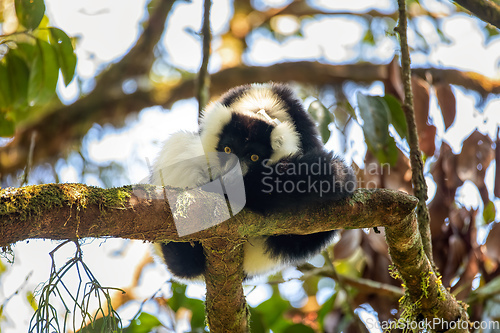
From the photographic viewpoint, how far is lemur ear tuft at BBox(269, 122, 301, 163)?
2312 millimetres

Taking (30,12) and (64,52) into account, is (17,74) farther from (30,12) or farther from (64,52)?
(30,12)

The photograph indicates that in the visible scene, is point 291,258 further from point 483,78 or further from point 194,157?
point 483,78

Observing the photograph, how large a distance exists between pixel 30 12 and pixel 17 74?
0.67 metres

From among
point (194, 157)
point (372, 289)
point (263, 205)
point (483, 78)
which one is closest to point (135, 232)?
point (263, 205)

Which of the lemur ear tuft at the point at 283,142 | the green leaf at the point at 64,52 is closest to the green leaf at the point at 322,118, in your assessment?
the lemur ear tuft at the point at 283,142

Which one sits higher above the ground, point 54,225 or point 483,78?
point 54,225

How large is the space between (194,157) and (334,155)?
0.75 metres

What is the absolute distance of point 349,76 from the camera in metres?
5.55

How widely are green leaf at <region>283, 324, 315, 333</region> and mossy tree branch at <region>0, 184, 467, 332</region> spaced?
4.21 ft

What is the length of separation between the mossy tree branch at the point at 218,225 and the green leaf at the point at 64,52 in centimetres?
137

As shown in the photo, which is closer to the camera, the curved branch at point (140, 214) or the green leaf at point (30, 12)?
the curved branch at point (140, 214)

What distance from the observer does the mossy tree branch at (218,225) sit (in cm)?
152

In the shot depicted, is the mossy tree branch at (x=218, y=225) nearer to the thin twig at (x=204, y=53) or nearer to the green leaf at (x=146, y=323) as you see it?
the green leaf at (x=146, y=323)

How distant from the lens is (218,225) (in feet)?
5.80
